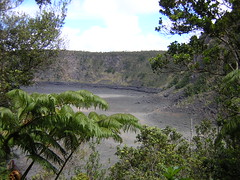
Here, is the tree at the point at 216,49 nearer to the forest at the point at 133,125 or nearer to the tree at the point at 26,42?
the forest at the point at 133,125

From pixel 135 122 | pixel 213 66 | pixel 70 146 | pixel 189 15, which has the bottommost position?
pixel 70 146

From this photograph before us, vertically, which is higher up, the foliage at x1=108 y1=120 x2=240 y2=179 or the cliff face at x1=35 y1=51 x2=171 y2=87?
the cliff face at x1=35 y1=51 x2=171 y2=87

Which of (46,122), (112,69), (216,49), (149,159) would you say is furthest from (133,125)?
(112,69)

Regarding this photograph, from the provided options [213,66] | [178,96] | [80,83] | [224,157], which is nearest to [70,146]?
[224,157]

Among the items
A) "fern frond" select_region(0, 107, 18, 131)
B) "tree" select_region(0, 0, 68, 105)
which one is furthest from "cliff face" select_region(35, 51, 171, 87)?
"fern frond" select_region(0, 107, 18, 131)

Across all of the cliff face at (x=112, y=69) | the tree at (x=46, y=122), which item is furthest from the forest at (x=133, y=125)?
the cliff face at (x=112, y=69)

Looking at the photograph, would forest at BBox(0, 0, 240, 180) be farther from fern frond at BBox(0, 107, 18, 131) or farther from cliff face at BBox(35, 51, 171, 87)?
cliff face at BBox(35, 51, 171, 87)

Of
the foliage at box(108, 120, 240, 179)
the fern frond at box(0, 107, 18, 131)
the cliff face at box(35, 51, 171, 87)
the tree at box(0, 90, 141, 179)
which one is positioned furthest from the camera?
the cliff face at box(35, 51, 171, 87)

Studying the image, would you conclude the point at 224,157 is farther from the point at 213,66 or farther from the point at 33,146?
the point at 33,146

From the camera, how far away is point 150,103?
35.8 m

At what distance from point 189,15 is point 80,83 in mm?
61621

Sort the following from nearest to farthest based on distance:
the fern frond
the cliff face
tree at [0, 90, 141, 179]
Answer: the fern frond, tree at [0, 90, 141, 179], the cliff face

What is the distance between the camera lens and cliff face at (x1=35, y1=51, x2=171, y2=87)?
220 feet

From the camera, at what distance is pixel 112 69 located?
252ft
